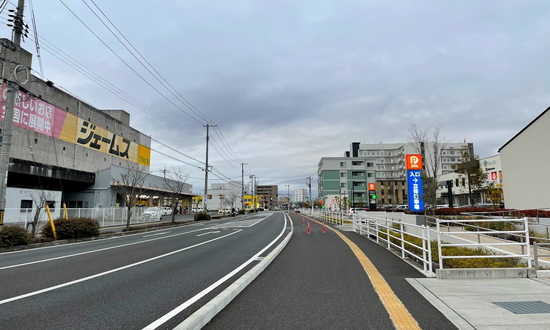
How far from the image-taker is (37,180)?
30438 millimetres

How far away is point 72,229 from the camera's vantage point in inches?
651

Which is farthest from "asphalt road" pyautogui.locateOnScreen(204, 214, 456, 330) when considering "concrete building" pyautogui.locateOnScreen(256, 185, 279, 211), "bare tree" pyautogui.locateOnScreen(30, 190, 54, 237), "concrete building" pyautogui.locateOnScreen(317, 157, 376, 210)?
"concrete building" pyautogui.locateOnScreen(256, 185, 279, 211)

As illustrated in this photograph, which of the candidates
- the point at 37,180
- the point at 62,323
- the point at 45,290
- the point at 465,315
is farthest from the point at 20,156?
the point at 465,315

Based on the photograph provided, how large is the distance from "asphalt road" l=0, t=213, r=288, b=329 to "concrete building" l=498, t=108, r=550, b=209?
84.7 feet

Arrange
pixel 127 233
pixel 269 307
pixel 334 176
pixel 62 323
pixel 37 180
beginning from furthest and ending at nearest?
pixel 334 176, pixel 37 180, pixel 127 233, pixel 269 307, pixel 62 323

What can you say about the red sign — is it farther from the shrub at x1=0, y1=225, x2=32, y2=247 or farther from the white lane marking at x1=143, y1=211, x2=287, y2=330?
the shrub at x1=0, y1=225, x2=32, y2=247

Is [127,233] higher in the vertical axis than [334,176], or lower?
lower

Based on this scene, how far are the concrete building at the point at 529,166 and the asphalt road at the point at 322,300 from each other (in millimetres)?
23964

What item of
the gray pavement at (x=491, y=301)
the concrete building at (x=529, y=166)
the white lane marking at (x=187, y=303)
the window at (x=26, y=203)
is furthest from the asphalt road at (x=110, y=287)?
the concrete building at (x=529, y=166)

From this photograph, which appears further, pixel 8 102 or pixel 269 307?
pixel 8 102

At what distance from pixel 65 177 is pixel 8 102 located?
18430 millimetres

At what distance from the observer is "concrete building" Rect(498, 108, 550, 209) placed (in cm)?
2481

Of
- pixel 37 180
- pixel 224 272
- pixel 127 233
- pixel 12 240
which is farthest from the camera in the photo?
pixel 37 180

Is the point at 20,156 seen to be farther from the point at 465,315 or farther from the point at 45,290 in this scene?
the point at 465,315
